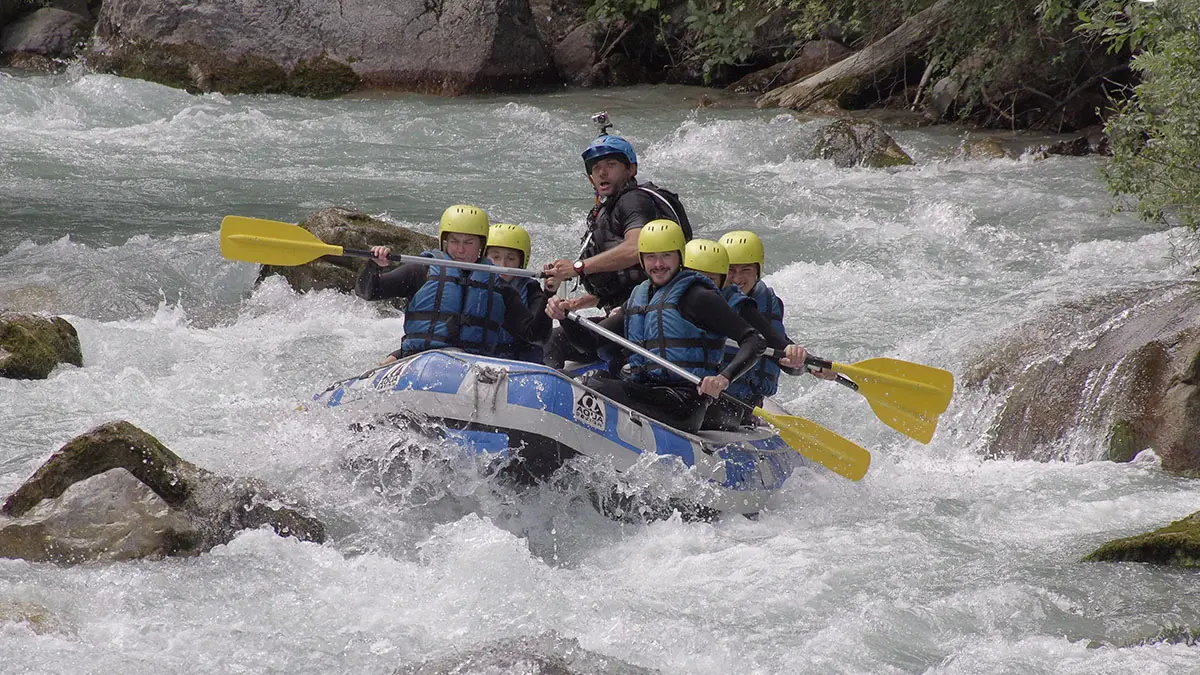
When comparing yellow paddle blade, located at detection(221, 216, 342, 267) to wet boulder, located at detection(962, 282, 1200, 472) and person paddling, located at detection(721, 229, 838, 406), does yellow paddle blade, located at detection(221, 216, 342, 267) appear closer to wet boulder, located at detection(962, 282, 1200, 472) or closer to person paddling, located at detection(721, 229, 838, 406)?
person paddling, located at detection(721, 229, 838, 406)

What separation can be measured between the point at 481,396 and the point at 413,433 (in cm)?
34

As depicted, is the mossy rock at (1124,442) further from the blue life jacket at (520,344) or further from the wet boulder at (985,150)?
the wet boulder at (985,150)

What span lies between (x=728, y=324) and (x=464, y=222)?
4.32 ft

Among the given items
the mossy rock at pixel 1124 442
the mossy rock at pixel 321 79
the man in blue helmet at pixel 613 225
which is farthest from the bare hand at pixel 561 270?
the mossy rock at pixel 321 79

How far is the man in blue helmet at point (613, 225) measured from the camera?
6223 millimetres

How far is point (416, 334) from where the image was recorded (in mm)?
6258

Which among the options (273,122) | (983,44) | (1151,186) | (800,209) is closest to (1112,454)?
(1151,186)

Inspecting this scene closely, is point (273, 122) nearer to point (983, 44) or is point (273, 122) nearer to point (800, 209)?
point (800, 209)

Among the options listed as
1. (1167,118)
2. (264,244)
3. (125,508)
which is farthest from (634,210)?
(1167,118)

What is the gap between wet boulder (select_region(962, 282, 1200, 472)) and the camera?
660 centimetres

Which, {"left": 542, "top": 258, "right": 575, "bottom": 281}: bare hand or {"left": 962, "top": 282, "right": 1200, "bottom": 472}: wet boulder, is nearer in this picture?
{"left": 542, "top": 258, "right": 575, "bottom": 281}: bare hand

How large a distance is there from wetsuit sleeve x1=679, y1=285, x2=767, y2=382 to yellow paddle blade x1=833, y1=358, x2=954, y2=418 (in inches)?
30.8

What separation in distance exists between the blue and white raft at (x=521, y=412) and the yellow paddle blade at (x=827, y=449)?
503mm

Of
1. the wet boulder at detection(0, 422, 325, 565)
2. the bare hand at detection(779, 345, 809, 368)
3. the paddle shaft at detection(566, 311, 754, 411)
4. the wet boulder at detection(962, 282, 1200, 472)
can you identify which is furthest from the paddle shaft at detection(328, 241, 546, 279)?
the wet boulder at detection(962, 282, 1200, 472)
